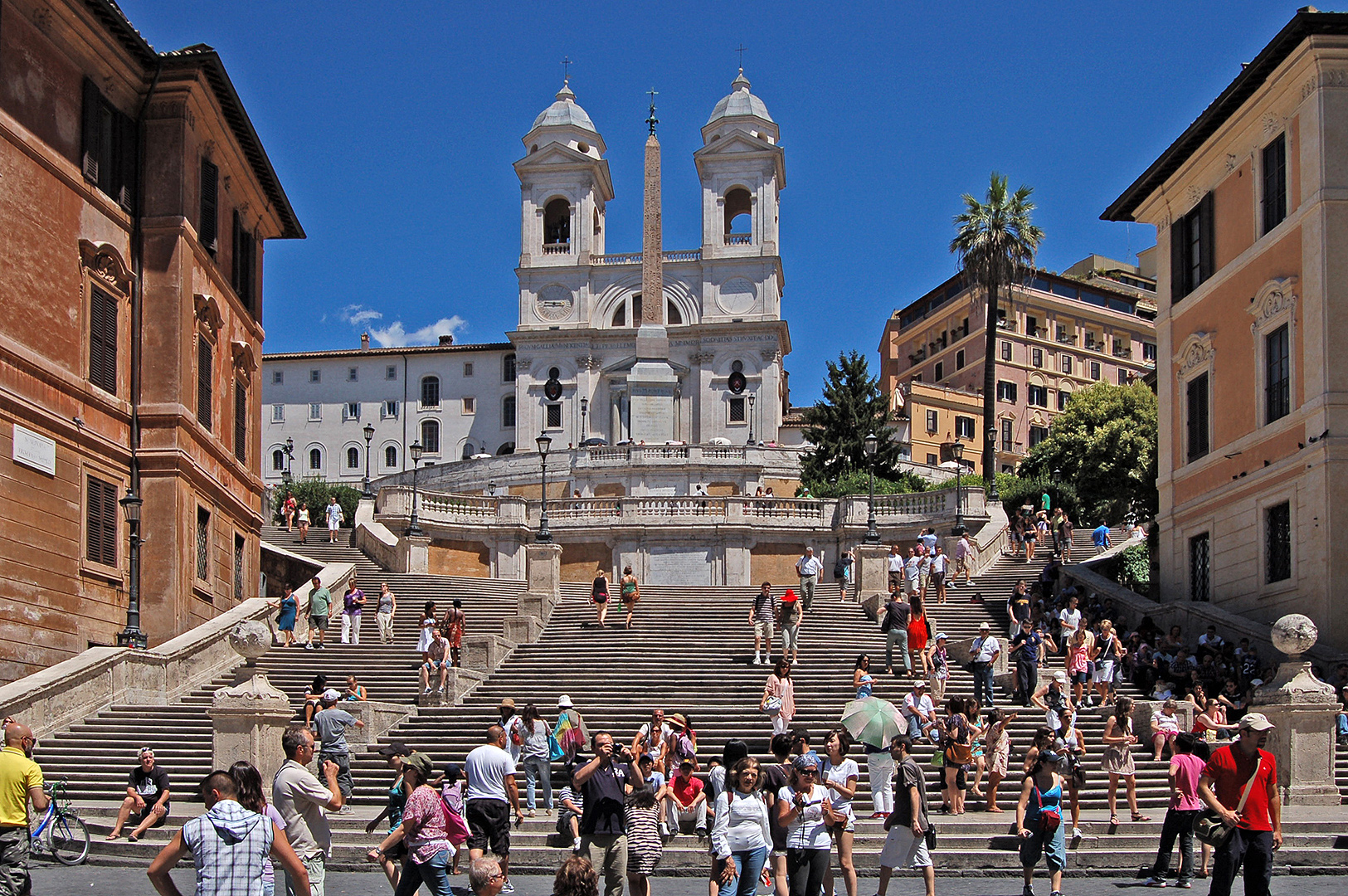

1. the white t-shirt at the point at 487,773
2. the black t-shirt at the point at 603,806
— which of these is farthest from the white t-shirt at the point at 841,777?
the white t-shirt at the point at 487,773

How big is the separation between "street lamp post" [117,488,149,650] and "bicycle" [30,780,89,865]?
8.33 metres

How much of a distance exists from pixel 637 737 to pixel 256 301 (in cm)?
2061

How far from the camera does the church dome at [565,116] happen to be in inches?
3706

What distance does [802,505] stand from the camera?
4406 centimetres

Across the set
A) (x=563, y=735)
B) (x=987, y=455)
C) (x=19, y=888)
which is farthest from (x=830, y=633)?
(x=987, y=455)

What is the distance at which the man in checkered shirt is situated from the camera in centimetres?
905

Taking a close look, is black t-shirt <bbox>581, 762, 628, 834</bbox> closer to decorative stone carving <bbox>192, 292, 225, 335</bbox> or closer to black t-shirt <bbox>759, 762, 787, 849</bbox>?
black t-shirt <bbox>759, 762, 787, 849</bbox>

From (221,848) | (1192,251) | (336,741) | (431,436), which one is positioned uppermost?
(431,436)

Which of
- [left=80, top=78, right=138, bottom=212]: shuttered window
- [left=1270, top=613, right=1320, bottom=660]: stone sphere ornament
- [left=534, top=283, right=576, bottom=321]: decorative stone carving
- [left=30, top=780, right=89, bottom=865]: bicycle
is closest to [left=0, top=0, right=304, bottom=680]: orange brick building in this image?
[left=80, top=78, right=138, bottom=212]: shuttered window

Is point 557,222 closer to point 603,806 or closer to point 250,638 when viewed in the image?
point 250,638

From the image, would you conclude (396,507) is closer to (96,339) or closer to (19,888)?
(96,339)

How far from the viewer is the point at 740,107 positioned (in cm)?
9269

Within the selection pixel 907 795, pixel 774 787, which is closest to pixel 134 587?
pixel 774 787

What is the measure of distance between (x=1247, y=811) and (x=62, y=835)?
12.5 meters
